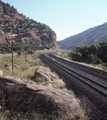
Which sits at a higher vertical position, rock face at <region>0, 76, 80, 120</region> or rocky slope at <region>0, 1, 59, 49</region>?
rocky slope at <region>0, 1, 59, 49</region>

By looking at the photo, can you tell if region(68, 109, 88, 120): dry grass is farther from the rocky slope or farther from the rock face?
the rocky slope

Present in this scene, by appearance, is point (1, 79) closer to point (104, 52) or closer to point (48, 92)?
point (48, 92)

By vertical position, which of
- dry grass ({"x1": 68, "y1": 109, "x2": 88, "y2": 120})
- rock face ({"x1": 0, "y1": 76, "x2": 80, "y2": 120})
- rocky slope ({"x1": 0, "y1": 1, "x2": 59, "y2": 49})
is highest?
rocky slope ({"x1": 0, "y1": 1, "x2": 59, "y2": 49})

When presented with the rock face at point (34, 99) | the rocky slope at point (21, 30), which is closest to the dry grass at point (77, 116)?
the rock face at point (34, 99)

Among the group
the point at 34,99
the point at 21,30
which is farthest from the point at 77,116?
the point at 21,30

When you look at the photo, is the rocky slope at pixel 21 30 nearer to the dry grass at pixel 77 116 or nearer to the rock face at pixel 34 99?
the rock face at pixel 34 99

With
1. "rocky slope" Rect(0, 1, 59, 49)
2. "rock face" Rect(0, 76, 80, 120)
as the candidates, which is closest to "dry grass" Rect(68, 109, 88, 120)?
"rock face" Rect(0, 76, 80, 120)

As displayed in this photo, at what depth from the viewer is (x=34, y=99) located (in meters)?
5.14

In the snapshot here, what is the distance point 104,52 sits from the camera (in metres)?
36.9

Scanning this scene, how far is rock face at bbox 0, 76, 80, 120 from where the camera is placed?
495 cm

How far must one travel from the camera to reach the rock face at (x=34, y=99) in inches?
195

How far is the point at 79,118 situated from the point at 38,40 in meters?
108

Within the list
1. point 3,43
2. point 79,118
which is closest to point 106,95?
point 79,118

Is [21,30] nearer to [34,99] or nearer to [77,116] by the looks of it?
[34,99]
